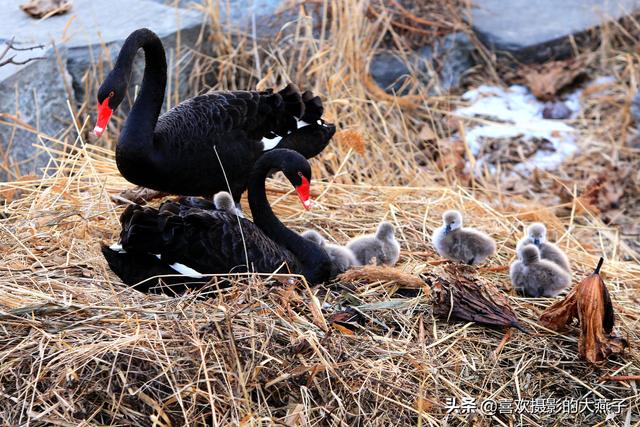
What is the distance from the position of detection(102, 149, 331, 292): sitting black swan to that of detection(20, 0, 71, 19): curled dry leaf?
8.89ft

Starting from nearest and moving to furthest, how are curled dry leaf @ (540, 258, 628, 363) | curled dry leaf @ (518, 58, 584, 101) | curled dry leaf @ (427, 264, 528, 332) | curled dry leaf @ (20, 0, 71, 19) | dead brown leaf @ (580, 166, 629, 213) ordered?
1. curled dry leaf @ (540, 258, 628, 363)
2. curled dry leaf @ (427, 264, 528, 332)
3. dead brown leaf @ (580, 166, 629, 213)
4. curled dry leaf @ (20, 0, 71, 19)
5. curled dry leaf @ (518, 58, 584, 101)

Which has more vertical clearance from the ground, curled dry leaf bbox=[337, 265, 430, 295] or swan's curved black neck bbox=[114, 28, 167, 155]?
swan's curved black neck bbox=[114, 28, 167, 155]

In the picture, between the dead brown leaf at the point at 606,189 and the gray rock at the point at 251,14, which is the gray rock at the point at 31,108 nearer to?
the gray rock at the point at 251,14

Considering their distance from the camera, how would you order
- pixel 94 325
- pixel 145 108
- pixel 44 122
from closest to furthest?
1. pixel 94 325
2. pixel 145 108
3. pixel 44 122

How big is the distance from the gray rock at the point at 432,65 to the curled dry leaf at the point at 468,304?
295cm

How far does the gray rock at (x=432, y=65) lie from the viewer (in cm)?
641

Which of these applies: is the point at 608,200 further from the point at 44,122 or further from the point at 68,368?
the point at 68,368

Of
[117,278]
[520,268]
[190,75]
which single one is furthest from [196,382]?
[190,75]

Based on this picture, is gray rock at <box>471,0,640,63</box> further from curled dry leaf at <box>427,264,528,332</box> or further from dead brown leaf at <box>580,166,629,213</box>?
curled dry leaf at <box>427,264,528,332</box>

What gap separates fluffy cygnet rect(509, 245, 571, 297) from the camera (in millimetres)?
3668

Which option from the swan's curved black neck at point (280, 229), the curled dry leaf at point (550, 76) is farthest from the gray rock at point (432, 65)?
the swan's curved black neck at point (280, 229)

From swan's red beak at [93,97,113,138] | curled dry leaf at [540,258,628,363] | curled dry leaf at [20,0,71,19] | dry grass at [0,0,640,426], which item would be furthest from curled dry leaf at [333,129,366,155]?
curled dry leaf at [20,0,71,19]

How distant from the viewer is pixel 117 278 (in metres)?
3.57

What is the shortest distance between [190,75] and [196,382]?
349 centimetres
